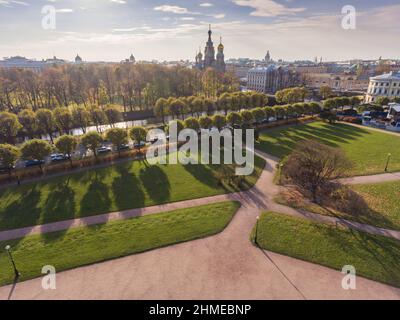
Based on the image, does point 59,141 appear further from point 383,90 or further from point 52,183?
point 383,90

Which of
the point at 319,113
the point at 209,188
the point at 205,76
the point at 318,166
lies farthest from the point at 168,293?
the point at 205,76

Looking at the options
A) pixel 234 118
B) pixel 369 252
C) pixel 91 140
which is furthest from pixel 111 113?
pixel 369 252

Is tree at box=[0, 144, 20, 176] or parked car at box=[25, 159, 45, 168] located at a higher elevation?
tree at box=[0, 144, 20, 176]

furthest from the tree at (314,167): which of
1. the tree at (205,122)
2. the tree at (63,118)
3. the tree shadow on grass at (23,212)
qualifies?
the tree at (63,118)

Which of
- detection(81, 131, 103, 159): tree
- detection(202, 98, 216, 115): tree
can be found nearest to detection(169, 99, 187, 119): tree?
detection(202, 98, 216, 115): tree

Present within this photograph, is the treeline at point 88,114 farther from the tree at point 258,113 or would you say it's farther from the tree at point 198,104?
the tree at point 258,113

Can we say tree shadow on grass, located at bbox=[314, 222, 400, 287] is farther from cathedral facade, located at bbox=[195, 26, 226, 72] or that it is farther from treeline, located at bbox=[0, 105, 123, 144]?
cathedral facade, located at bbox=[195, 26, 226, 72]

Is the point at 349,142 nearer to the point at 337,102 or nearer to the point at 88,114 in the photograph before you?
the point at 337,102
